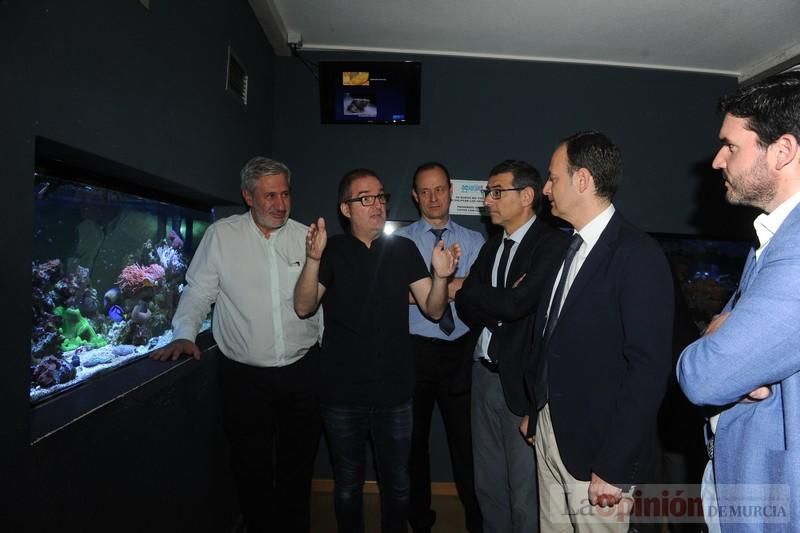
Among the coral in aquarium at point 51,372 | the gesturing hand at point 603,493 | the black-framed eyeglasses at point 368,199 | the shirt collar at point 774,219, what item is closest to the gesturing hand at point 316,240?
the black-framed eyeglasses at point 368,199

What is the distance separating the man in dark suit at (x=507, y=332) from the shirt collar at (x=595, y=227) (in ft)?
0.98

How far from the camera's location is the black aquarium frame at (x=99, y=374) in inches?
49.3

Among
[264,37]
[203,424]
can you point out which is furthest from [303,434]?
[264,37]

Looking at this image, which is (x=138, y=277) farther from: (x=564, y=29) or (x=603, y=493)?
(x=564, y=29)

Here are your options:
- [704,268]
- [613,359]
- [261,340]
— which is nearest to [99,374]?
[261,340]

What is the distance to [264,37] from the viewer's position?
3.15 m

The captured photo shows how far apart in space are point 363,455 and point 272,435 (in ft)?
1.78

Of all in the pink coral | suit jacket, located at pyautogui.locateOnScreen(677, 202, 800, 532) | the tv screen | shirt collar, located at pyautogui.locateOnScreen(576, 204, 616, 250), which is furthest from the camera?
the tv screen

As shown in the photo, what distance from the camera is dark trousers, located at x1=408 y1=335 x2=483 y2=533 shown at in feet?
8.86

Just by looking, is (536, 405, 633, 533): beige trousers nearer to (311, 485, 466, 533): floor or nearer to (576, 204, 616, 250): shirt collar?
(576, 204, 616, 250): shirt collar

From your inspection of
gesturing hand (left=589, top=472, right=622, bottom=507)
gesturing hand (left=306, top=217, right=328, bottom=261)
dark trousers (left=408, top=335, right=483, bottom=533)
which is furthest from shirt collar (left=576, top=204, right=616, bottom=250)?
dark trousers (left=408, top=335, right=483, bottom=533)

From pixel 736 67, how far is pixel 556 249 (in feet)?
9.62

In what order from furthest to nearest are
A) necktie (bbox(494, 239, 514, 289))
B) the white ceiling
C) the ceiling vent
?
the white ceiling, the ceiling vent, necktie (bbox(494, 239, 514, 289))

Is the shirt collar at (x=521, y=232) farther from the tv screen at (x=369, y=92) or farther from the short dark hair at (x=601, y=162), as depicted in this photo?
the tv screen at (x=369, y=92)
